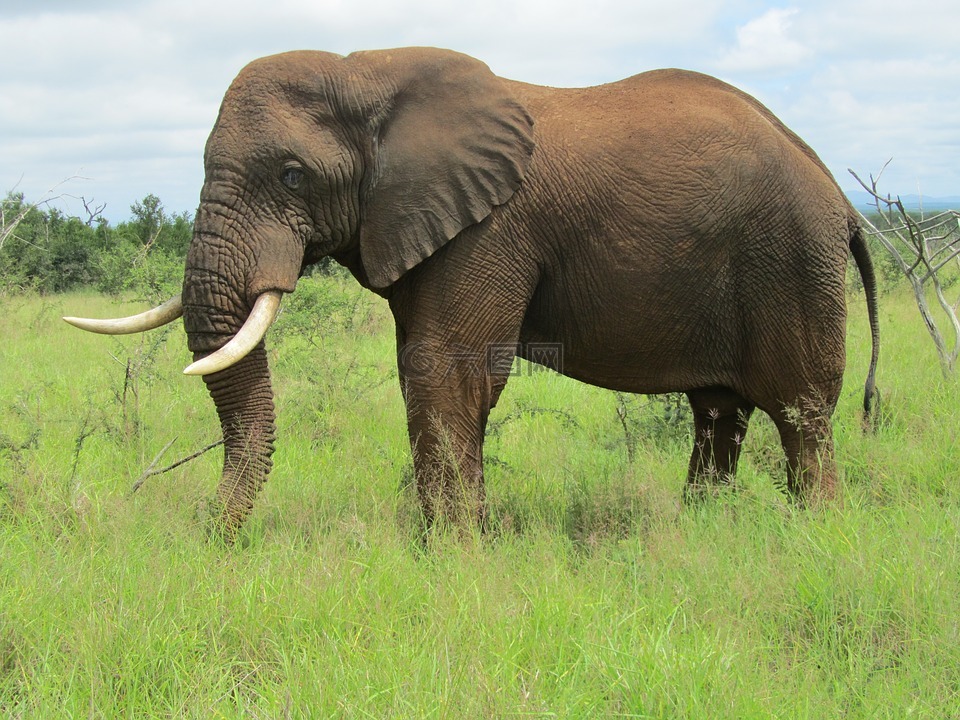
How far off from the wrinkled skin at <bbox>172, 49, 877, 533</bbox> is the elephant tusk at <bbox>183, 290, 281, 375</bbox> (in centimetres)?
8

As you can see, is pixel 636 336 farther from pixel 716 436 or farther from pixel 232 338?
pixel 232 338

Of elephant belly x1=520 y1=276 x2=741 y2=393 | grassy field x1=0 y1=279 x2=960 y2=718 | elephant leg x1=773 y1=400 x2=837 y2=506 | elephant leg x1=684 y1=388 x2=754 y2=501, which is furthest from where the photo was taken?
elephant leg x1=684 y1=388 x2=754 y2=501

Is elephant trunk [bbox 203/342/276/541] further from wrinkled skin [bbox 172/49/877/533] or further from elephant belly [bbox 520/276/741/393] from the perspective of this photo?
elephant belly [bbox 520/276/741/393]

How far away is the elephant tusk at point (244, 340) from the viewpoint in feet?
12.3

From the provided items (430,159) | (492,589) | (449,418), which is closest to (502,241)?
(430,159)

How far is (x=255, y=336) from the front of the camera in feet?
12.6

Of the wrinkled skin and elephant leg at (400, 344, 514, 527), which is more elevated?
the wrinkled skin

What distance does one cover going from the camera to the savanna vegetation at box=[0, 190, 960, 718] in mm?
2949

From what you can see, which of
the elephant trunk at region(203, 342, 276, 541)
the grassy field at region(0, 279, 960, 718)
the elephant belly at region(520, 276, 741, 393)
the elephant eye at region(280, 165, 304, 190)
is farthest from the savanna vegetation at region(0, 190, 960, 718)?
the elephant eye at region(280, 165, 304, 190)

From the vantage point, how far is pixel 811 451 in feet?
15.5

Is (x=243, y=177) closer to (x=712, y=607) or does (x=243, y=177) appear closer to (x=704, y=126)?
(x=704, y=126)

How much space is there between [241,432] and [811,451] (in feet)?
9.07

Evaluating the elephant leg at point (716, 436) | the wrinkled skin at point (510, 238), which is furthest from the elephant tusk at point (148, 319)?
the elephant leg at point (716, 436)

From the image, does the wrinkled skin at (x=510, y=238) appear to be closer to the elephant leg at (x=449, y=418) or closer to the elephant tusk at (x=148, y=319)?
the elephant leg at (x=449, y=418)
